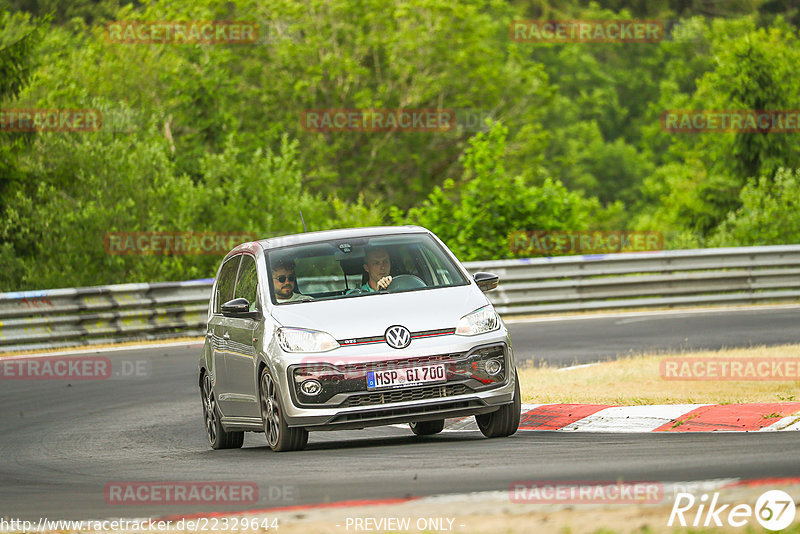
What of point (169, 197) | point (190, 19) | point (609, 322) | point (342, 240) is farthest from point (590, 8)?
point (342, 240)

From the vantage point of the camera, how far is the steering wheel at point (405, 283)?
987cm

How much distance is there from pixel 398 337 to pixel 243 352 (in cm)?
158

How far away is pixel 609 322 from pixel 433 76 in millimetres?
32863

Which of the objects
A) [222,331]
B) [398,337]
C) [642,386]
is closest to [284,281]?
[222,331]

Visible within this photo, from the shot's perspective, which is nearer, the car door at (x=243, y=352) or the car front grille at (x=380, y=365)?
the car front grille at (x=380, y=365)

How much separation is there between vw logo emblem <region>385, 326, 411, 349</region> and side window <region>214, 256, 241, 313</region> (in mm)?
2341

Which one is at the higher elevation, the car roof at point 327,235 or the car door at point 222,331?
the car roof at point 327,235

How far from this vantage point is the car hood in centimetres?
905

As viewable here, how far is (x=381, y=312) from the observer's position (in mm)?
9188

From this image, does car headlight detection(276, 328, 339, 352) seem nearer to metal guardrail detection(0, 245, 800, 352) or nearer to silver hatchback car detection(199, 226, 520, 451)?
silver hatchback car detection(199, 226, 520, 451)

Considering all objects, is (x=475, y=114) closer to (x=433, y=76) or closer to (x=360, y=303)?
(x=433, y=76)

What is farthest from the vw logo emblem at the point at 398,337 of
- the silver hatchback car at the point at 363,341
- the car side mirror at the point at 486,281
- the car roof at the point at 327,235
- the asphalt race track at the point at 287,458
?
the car roof at the point at 327,235

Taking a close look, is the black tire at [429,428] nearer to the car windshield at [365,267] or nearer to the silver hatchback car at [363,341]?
the silver hatchback car at [363,341]

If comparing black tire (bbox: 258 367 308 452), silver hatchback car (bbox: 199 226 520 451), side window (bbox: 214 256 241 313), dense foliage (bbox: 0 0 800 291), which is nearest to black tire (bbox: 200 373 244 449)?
silver hatchback car (bbox: 199 226 520 451)
